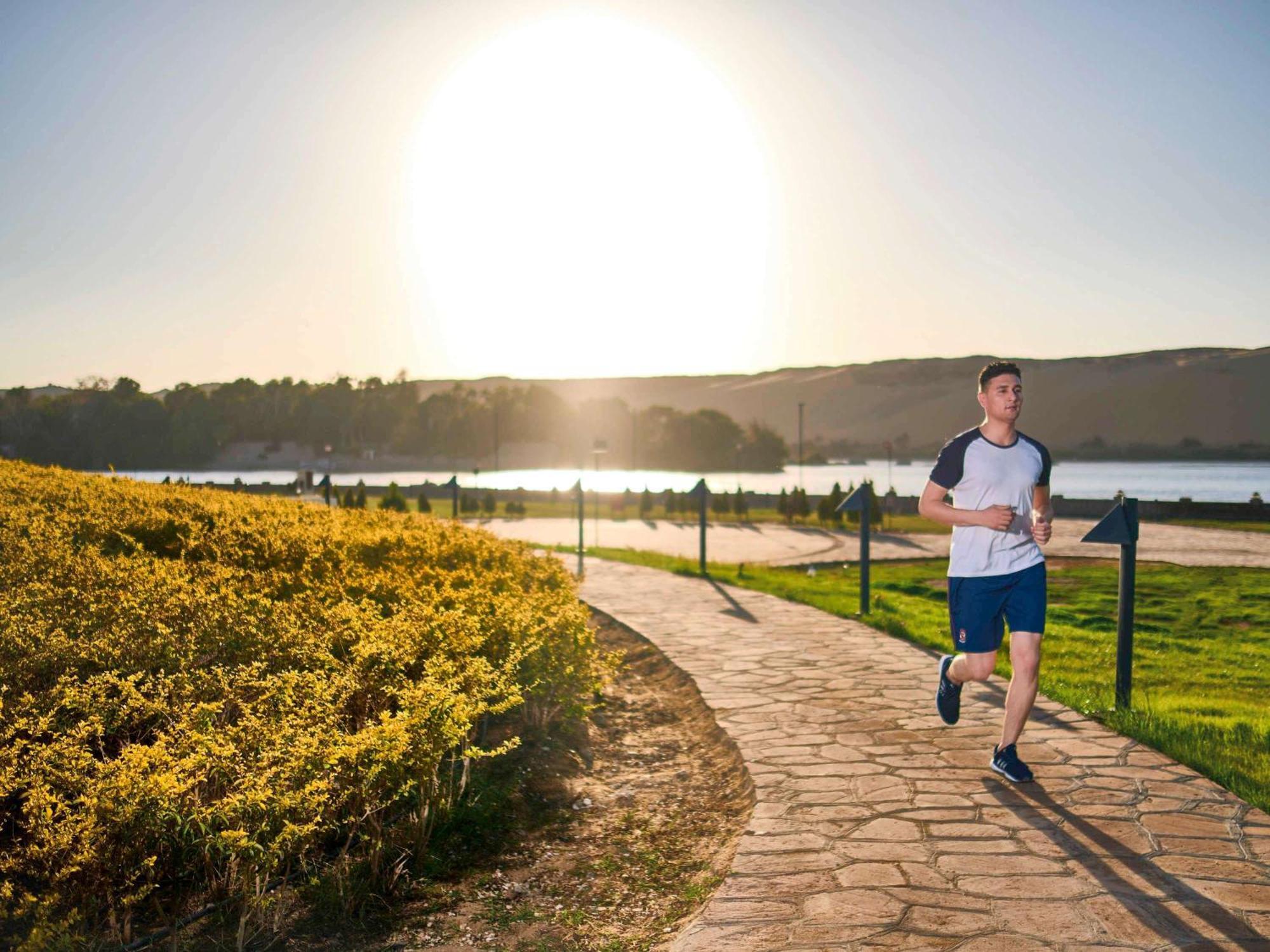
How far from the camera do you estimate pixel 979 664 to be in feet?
15.1

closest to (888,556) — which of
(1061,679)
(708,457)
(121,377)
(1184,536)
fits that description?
Answer: (1184,536)

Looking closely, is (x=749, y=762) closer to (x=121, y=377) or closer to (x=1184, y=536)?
(x=1184, y=536)

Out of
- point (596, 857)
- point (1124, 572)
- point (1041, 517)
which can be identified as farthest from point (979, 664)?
point (596, 857)

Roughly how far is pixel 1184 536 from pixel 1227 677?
59.7 feet

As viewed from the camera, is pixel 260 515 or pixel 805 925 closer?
pixel 805 925

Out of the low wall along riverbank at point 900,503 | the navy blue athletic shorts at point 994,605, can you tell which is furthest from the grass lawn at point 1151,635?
the low wall along riverbank at point 900,503

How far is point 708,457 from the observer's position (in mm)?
123562

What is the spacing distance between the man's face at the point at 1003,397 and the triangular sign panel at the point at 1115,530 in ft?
4.94

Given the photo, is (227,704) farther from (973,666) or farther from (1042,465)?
→ (1042,465)

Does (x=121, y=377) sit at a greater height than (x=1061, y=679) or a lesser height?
greater

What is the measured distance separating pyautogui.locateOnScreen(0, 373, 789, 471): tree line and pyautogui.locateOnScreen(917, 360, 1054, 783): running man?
350ft

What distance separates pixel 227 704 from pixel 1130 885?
344cm

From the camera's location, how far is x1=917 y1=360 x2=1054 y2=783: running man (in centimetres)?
435

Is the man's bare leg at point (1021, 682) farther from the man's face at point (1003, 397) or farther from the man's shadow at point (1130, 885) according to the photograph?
the man's face at point (1003, 397)
